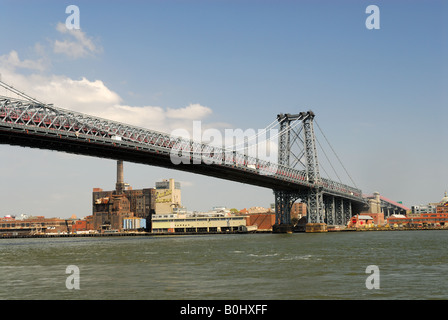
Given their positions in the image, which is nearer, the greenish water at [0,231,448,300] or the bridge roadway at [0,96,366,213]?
the greenish water at [0,231,448,300]

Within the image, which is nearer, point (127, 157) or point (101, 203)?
point (127, 157)

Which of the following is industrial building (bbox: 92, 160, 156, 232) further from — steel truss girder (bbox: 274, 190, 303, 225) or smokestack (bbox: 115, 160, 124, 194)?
steel truss girder (bbox: 274, 190, 303, 225)

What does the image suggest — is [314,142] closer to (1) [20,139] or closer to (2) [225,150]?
(2) [225,150]

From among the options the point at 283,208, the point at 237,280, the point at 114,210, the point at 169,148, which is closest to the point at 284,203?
the point at 283,208

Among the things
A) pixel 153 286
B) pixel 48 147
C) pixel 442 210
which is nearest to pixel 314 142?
pixel 48 147

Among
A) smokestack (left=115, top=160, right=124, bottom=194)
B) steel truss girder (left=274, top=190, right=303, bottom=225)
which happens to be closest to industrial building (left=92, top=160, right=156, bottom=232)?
smokestack (left=115, top=160, right=124, bottom=194)

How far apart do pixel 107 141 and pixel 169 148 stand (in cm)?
1449

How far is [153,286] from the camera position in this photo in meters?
22.8

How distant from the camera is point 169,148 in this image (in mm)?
85562

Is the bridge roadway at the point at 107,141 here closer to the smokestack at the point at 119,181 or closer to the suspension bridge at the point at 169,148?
the suspension bridge at the point at 169,148

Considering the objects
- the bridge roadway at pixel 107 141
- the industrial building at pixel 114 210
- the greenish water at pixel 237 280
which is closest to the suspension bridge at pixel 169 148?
the bridge roadway at pixel 107 141

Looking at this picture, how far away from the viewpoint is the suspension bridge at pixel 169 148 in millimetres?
66125

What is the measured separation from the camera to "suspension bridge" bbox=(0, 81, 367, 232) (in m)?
66.1

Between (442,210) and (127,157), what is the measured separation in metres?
133
